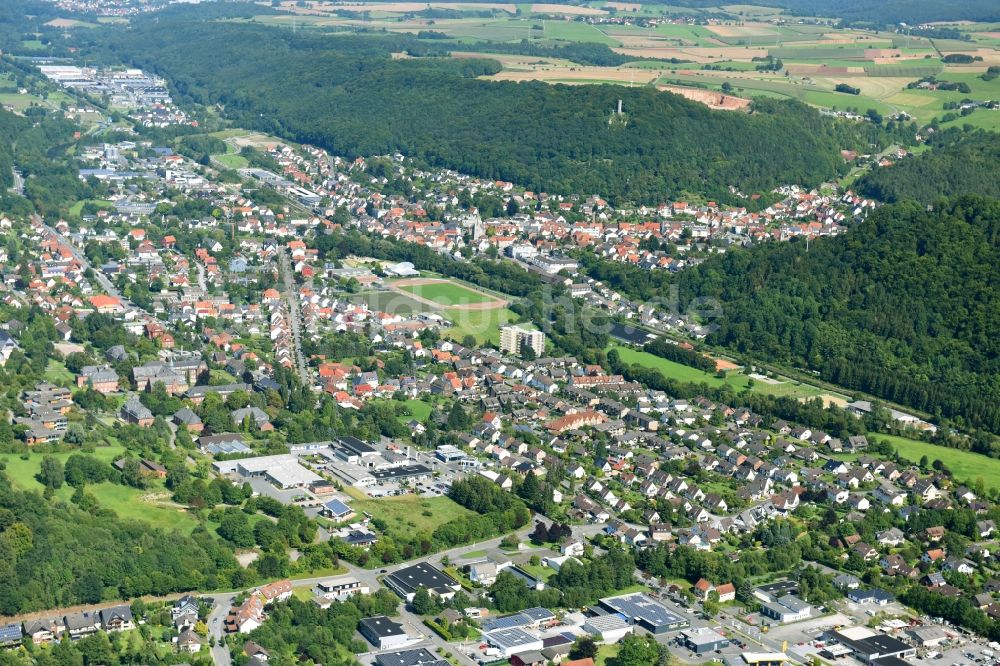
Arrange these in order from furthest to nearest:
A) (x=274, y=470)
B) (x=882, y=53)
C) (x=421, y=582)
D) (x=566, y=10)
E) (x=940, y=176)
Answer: (x=566, y=10) → (x=882, y=53) → (x=940, y=176) → (x=274, y=470) → (x=421, y=582)

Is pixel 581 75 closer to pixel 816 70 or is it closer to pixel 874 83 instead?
pixel 816 70

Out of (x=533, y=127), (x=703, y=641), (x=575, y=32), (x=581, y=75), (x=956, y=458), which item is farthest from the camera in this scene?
(x=575, y=32)

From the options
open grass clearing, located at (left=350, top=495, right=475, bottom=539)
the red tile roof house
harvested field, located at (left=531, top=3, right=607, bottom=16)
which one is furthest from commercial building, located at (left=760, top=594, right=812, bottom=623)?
harvested field, located at (left=531, top=3, right=607, bottom=16)

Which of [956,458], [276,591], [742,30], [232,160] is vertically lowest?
[232,160]

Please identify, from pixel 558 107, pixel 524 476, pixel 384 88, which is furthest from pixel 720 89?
pixel 524 476

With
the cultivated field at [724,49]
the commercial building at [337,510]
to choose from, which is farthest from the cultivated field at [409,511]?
the cultivated field at [724,49]

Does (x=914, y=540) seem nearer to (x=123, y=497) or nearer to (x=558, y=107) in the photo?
(x=123, y=497)

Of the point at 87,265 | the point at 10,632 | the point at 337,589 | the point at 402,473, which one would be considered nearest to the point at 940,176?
the point at 87,265
